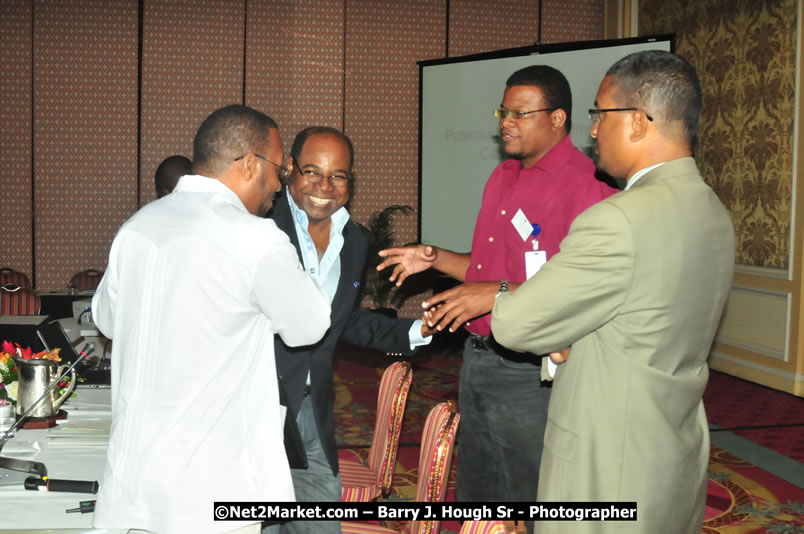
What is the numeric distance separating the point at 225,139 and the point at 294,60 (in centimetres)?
688

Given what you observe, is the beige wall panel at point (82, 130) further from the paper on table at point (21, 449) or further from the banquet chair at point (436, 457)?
the banquet chair at point (436, 457)

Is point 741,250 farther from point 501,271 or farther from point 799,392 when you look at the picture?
point 501,271

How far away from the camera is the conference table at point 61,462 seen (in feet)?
5.43

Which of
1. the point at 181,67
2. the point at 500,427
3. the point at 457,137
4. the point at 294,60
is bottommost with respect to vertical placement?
the point at 500,427

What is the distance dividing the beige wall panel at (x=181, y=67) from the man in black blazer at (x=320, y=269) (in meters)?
6.17

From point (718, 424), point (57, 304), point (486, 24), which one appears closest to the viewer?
point (57, 304)

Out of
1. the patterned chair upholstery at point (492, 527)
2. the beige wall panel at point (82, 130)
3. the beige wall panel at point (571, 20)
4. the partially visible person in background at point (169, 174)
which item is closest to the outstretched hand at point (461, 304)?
the patterned chair upholstery at point (492, 527)

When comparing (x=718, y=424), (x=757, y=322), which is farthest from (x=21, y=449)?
(x=757, y=322)

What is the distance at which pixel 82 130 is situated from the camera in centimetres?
810

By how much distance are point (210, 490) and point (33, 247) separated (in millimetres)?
7421

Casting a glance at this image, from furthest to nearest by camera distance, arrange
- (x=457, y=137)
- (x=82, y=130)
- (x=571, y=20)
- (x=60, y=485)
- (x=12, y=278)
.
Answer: (x=571, y=20) < (x=82, y=130) < (x=457, y=137) < (x=12, y=278) < (x=60, y=485)

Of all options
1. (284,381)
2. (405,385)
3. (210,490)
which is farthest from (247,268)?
(405,385)

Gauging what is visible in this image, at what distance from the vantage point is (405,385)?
9.16ft

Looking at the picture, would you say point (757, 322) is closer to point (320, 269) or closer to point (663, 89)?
point (320, 269)
